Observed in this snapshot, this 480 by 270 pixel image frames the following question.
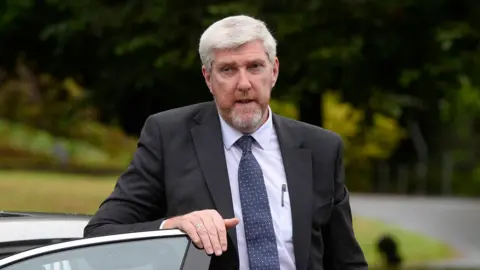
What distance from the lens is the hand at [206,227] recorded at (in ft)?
10.2

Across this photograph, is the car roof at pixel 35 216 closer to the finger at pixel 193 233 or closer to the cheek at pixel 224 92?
the cheek at pixel 224 92

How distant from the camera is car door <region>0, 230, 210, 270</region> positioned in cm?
305

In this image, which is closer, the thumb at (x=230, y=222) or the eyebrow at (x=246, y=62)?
the thumb at (x=230, y=222)

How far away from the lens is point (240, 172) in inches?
137

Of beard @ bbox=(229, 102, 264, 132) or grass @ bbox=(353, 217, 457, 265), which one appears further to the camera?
grass @ bbox=(353, 217, 457, 265)

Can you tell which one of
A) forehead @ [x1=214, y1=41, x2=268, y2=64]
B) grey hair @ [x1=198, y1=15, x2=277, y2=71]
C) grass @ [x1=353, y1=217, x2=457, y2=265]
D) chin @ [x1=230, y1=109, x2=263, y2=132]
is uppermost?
grey hair @ [x1=198, y1=15, x2=277, y2=71]

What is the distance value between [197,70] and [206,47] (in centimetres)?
865

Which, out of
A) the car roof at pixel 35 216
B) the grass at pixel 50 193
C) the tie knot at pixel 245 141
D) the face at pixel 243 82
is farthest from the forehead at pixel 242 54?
the grass at pixel 50 193

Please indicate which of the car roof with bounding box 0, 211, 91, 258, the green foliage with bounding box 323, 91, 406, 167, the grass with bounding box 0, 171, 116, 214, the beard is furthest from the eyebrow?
the green foliage with bounding box 323, 91, 406, 167

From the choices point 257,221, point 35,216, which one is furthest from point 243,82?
point 35,216

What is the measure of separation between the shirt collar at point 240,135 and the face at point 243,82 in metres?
0.05

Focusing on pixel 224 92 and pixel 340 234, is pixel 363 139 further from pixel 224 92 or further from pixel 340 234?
pixel 224 92

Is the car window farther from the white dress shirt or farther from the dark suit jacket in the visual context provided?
the white dress shirt

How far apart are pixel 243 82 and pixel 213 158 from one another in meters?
0.23
